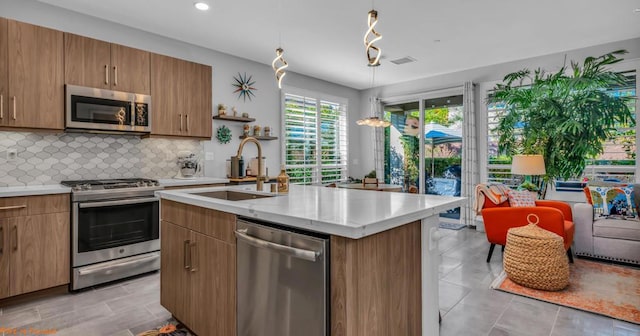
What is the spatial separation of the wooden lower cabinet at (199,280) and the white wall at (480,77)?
4.47 meters

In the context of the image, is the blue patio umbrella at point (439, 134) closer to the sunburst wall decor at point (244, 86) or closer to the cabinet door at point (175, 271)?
the sunburst wall decor at point (244, 86)

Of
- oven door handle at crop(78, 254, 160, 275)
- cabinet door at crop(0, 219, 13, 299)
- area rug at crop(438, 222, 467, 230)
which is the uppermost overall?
cabinet door at crop(0, 219, 13, 299)

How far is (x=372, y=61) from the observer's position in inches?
84.7

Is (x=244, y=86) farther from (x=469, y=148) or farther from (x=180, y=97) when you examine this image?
(x=469, y=148)

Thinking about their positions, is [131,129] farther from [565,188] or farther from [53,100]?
[565,188]

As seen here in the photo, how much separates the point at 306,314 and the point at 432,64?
5.11 m

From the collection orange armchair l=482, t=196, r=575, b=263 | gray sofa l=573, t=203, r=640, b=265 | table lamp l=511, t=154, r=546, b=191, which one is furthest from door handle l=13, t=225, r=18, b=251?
gray sofa l=573, t=203, r=640, b=265

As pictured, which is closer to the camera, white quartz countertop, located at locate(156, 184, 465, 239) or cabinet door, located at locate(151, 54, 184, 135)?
white quartz countertop, located at locate(156, 184, 465, 239)

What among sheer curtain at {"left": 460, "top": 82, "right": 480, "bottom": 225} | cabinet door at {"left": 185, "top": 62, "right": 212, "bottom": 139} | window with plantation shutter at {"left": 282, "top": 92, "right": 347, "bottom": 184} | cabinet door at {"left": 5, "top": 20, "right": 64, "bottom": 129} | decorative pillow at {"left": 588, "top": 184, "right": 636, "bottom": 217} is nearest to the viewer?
cabinet door at {"left": 5, "top": 20, "right": 64, "bottom": 129}

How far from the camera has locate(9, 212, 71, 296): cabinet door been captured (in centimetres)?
271

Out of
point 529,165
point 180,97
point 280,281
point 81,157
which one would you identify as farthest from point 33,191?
point 529,165

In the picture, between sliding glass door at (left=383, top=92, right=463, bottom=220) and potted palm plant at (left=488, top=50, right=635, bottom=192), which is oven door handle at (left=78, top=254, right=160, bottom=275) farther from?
potted palm plant at (left=488, top=50, right=635, bottom=192)

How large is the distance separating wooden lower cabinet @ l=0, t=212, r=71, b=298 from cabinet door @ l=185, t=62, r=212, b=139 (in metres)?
1.64

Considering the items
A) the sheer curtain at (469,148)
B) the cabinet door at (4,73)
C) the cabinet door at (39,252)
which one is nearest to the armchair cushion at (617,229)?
the sheer curtain at (469,148)
